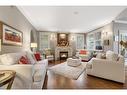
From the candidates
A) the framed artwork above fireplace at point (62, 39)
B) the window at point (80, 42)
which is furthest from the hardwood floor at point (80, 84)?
the window at point (80, 42)

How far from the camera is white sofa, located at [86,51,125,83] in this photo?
309 centimetres

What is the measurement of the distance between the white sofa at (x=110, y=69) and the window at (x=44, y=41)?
5.67 metres

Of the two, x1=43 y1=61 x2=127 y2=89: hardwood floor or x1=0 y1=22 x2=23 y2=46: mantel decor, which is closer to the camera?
x1=0 y1=22 x2=23 y2=46: mantel decor

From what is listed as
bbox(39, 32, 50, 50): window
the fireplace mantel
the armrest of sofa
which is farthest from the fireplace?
the armrest of sofa

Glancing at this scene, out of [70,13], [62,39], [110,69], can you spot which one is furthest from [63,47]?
[110,69]

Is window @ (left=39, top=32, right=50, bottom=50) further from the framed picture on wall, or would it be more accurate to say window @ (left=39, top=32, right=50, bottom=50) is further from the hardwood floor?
the hardwood floor

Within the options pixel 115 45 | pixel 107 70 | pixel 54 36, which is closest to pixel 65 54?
pixel 54 36

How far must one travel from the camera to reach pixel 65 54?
8898mm

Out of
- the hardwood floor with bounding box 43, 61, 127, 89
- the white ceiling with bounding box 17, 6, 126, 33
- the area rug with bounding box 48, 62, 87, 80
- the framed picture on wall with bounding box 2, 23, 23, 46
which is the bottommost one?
the hardwood floor with bounding box 43, 61, 127, 89

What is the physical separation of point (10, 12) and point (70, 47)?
6.40 meters

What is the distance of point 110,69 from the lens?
326cm

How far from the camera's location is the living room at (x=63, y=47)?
250 cm

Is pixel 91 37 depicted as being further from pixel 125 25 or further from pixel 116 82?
pixel 116 82

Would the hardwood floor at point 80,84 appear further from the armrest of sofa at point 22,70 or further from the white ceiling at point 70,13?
the white ceiling at point 70,13
